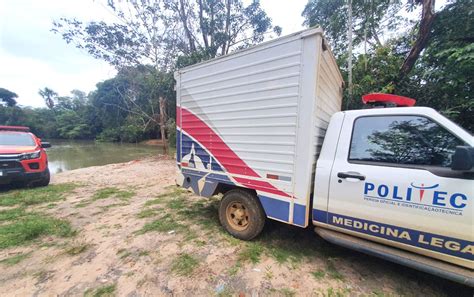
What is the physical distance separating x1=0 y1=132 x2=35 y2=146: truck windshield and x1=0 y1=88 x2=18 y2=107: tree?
66597 mm

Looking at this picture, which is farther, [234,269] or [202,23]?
[202,23]

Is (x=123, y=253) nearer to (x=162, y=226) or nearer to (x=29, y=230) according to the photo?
(x=162, y=226)

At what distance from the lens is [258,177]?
286 cm

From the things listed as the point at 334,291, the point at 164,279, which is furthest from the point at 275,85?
the point at 164,279

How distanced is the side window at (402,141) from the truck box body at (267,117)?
51cm

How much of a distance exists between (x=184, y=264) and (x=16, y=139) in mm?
7174

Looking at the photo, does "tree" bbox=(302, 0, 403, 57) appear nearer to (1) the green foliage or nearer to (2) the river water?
(1) the green foliage

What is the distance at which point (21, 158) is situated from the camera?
18.5 feet

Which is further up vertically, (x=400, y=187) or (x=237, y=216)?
(x=400, y=187)

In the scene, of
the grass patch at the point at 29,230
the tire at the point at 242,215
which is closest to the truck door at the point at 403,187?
the tire at the point at 242,215

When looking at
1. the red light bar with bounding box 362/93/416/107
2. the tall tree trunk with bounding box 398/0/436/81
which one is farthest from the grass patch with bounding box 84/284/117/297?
the tall tree trunk with bounding box 398/0/436/81

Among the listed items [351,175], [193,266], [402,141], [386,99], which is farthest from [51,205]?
[386,99]

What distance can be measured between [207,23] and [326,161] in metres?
12.7

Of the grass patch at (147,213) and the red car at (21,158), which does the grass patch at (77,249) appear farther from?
the red car at (21,158)
